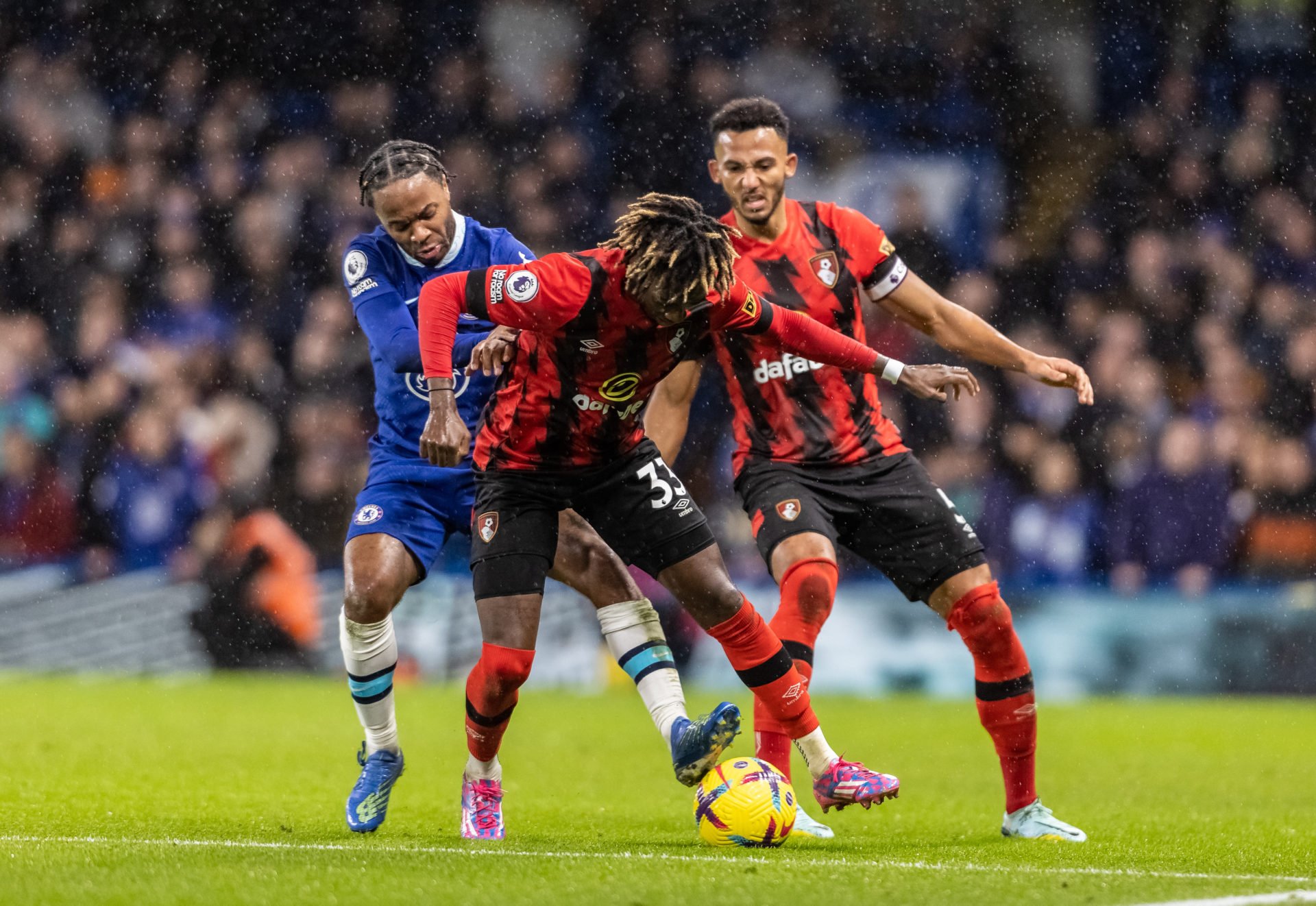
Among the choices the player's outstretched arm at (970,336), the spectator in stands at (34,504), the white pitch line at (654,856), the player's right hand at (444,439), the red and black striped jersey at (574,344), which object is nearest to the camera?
the white pitch line at (654,856)

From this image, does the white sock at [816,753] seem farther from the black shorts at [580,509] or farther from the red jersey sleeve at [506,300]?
the red jersey sleeve at [506,300]

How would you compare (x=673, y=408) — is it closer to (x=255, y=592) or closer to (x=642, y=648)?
(x=642, y=648)

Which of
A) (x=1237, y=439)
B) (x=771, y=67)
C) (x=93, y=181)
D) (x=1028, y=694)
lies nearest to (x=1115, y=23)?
(x=771, y=67)

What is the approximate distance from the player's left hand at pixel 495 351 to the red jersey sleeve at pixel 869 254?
5.22ft

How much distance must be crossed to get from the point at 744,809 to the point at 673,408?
1642 millimetres

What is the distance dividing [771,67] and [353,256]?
10245 mm

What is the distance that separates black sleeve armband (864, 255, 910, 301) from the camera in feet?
20.2

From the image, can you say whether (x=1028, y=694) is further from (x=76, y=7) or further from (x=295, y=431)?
(x=76, y=7)

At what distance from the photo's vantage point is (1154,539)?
11695 millimetres

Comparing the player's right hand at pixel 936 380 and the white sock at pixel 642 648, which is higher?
the player's right hand at pixel 936 380

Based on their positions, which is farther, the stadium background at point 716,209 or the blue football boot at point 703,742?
the stadium background at point 716,209

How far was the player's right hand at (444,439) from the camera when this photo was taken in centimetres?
490

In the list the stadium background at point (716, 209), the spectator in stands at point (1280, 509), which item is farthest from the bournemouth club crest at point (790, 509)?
the spectator in stands at point (1280, 509)

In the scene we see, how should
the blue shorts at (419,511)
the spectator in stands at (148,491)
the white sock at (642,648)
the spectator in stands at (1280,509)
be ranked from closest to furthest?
the white sock at (642,648) → the blue shorts at (419,511) → the spectator in stands at (1280,509) → the spectator in stands at (148,491)
